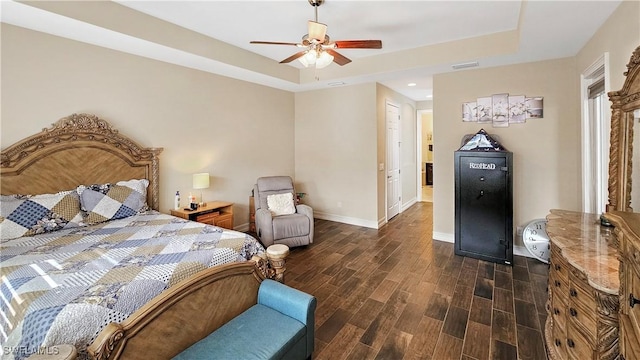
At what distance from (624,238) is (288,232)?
3501mm

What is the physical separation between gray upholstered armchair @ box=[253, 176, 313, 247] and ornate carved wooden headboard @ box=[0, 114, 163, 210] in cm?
148

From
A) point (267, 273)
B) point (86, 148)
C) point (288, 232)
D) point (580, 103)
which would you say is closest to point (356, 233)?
point (288, 232)

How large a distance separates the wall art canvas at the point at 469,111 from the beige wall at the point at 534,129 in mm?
69

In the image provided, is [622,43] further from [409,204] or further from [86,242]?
[409,204]

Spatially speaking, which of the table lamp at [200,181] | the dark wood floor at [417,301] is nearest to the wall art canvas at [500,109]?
the dark wood floor at [417,301]

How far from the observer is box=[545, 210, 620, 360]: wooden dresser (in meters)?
1.41

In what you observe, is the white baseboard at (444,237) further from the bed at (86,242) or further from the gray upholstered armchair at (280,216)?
the bed at (86,242)

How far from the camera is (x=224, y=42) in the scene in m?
3.93

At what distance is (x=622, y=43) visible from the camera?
2.17 metres

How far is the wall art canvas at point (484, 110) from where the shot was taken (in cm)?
404

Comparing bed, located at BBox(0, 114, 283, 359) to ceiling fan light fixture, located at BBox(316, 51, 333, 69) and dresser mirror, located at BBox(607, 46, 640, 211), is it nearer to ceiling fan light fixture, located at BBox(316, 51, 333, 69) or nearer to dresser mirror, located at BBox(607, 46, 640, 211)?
ceiling fan light fixture, located at BBox(316, 51, 333, 69)

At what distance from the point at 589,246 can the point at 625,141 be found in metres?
0.89

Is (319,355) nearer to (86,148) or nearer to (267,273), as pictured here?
(267,273)

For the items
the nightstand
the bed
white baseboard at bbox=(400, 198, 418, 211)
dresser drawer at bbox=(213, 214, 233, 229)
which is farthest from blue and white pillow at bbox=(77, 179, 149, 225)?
white baseboard at bbox=(400, 198, 418, 211)
